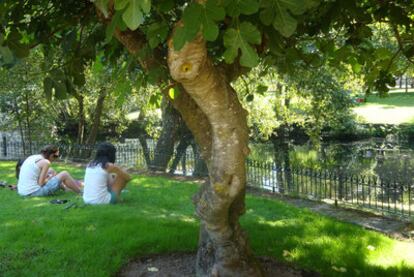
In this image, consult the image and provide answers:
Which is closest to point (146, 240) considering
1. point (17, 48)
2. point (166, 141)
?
point (17, 48)

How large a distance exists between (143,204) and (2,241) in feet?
8.86

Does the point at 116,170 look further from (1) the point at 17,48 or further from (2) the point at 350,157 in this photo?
(2) the point at 350,157

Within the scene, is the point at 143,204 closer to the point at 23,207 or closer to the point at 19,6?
the point at 23,207

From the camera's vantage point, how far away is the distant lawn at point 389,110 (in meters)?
34.5

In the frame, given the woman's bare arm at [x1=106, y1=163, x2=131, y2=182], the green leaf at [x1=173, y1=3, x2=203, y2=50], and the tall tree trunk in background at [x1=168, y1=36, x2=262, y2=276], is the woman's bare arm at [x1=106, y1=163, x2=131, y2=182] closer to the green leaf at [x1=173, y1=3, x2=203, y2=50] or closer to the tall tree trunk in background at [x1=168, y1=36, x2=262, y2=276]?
the tall tree trunk in background at [x1=168, y1=36, x2=262, y2=276]

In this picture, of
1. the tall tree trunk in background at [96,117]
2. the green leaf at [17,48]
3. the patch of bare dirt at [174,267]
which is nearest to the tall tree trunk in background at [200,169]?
the tall tree trunk in background at [96,117]

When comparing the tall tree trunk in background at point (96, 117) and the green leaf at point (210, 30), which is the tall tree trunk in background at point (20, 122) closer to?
the tall tree trunk in background at point (96, 117)

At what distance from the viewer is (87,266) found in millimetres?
5242

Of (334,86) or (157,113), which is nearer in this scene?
(334,86)

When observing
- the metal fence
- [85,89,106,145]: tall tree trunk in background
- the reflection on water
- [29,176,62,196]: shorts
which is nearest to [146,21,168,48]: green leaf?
[29,176,62,196]: shorts

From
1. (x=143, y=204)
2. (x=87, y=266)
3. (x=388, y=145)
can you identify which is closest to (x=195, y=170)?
(x=143, y=204)

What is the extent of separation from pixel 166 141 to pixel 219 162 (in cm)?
1174

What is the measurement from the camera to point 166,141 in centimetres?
1542

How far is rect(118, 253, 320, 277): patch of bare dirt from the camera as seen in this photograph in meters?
5.16
